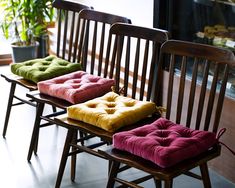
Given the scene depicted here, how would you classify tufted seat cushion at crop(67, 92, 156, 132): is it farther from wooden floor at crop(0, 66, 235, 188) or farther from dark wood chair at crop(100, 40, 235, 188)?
wooden floor at crop(0, 66, 235, 188)

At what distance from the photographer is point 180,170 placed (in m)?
1.85

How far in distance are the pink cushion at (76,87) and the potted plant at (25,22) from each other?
199 cm

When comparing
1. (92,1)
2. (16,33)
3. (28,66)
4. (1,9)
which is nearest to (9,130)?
(28,66)

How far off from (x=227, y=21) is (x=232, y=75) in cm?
31

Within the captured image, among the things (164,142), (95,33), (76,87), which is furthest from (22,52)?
(164,142)

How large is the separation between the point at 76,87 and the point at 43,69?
471mm

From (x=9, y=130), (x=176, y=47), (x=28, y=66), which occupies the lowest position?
(x=9, y=130)

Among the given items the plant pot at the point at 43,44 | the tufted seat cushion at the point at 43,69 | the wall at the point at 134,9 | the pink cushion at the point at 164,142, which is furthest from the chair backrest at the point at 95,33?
the plant pot at the point at 43,44

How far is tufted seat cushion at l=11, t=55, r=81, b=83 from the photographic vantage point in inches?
113

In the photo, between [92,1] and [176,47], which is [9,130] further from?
[176,47]

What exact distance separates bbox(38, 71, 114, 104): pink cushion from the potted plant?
1.99 metres

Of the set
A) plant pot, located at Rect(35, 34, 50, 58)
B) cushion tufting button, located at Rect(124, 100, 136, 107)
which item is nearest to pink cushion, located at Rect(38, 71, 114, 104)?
cushion tufting button, located at Rect(124, 100, 136, 107)

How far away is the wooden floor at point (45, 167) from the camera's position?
8.65ft

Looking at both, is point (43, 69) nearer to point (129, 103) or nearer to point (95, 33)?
point (95, 33)
